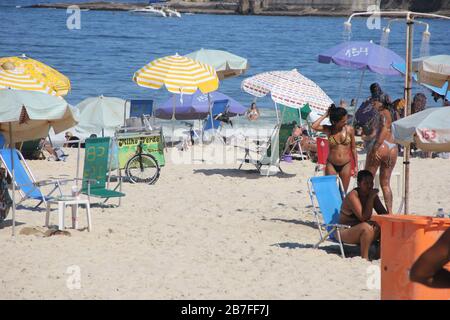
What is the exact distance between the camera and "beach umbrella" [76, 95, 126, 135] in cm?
1469

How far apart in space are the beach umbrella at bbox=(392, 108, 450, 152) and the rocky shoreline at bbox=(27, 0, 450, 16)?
3599 inches

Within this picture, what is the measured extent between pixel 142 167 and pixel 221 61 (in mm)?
5184

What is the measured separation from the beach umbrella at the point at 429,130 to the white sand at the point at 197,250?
42.0 inches

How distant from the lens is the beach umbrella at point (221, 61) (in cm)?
1667

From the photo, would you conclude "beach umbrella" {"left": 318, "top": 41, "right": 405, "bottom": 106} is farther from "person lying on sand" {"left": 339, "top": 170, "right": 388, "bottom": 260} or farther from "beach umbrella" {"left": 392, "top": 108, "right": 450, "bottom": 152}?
"beach umbrella" {"left": 392, "top": 108, "right": 450, "bottom": 152}

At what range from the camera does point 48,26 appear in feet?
241

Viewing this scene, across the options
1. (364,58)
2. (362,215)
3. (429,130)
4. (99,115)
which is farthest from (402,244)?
(364,58)

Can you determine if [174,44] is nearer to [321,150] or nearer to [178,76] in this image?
[178,76]

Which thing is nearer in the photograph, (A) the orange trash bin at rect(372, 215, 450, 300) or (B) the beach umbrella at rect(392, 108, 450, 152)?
(A) the orange trash bin at rect(372, 215, 450, 300)

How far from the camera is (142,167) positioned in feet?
39.5

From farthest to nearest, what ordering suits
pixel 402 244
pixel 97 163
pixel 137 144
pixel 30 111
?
pixel 137 144, pixel 97 163, pixel 30 111, pixel 402 244

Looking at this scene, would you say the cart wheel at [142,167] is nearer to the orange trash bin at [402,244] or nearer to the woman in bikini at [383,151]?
the woman in bikini at [383,151]

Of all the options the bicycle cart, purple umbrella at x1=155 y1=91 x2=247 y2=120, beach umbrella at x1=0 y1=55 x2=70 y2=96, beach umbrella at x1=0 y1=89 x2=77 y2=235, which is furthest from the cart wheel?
purple umbrella at x1=155 y1=91 x2=247 y2=120
